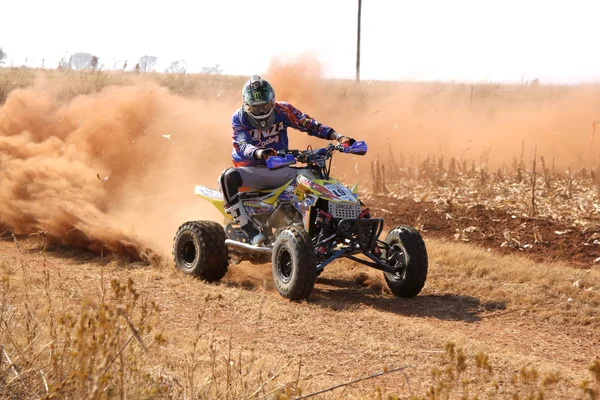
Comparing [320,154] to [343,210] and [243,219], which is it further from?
[243,219]

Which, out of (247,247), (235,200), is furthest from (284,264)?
(235,200)

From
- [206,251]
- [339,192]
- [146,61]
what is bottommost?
[206,251]

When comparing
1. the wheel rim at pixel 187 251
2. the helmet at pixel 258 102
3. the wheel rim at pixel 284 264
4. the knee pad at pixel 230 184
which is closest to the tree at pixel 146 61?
the wheel rim at pixel 187 251

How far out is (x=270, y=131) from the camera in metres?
9.99

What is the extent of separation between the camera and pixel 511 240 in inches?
463

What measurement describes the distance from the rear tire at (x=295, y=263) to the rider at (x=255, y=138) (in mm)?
735

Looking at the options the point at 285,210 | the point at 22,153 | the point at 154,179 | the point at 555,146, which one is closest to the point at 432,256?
the point at 285,210

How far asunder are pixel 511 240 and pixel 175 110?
31.4 feet

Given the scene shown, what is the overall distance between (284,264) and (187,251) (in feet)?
6.13

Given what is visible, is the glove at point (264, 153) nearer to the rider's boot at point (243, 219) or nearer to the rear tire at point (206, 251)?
the rider's boot at point (243, 219)

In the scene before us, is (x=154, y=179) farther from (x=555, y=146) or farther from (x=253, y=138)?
(x=555, y=146)

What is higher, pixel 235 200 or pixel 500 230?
pixel 235 200

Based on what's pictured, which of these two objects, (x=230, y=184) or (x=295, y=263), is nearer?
(x=295, y=263)

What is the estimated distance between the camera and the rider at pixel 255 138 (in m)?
9.58
